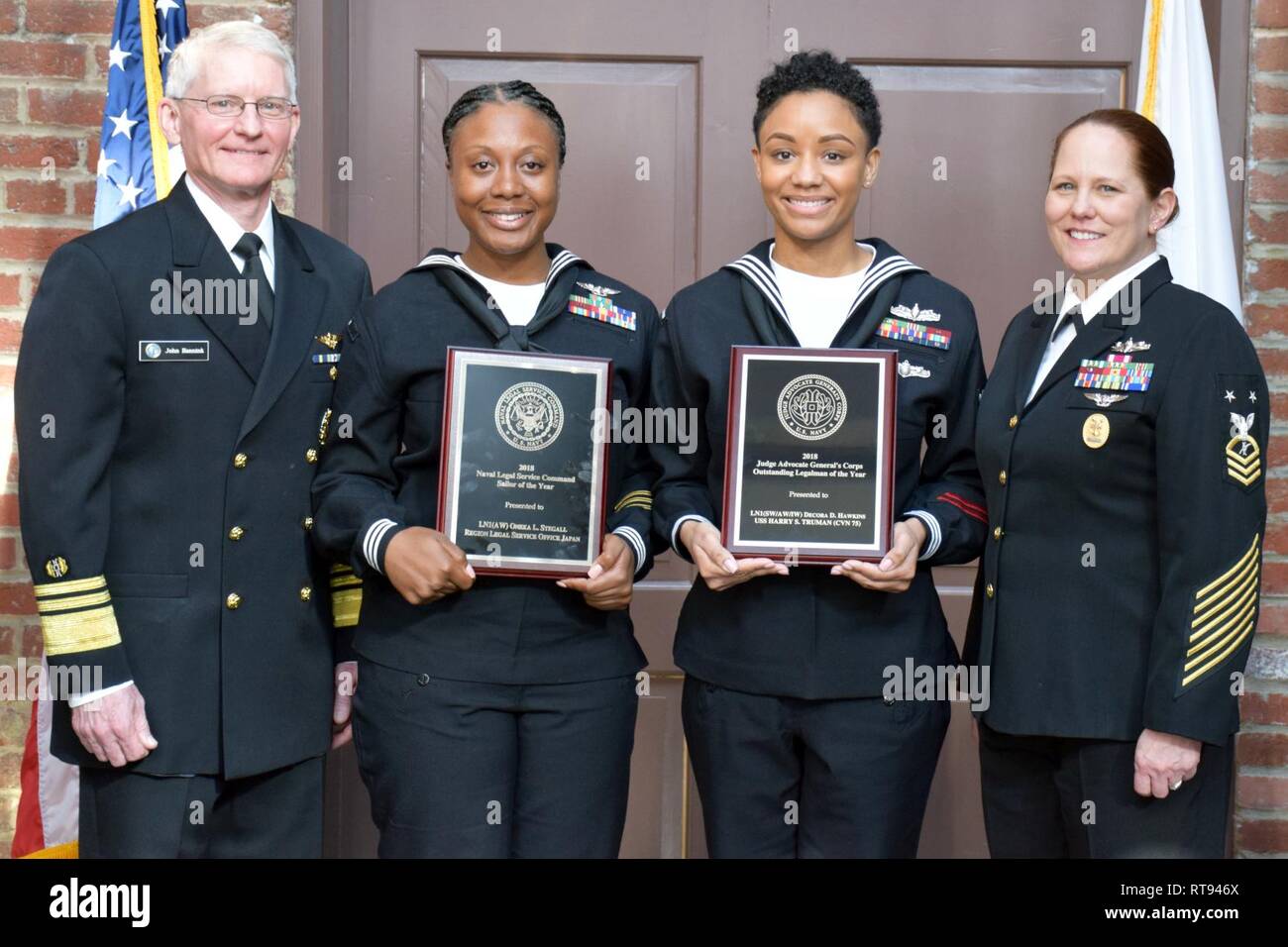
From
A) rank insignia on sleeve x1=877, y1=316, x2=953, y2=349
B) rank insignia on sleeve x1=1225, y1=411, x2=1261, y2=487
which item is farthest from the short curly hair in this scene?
rank insignia on sleeve x1=1225, y1=411, x2=1261, y2=487

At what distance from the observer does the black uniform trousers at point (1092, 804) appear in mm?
2277

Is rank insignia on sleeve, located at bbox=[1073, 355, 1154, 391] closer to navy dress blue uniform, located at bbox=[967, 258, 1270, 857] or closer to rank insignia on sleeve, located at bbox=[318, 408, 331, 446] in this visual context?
navy dress blue uniform, located at bbox=[967, 258, 1270, 857]

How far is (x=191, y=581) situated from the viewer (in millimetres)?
2416

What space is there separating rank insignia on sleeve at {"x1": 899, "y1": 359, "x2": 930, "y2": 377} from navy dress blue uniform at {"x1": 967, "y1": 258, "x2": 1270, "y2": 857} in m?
0.16

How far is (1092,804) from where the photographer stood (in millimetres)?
2322

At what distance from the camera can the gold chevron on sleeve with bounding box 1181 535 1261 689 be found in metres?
2.22

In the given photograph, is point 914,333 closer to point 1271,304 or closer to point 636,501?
point 636,501

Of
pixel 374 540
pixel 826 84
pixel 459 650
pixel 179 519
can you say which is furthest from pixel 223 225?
pixel 826 84

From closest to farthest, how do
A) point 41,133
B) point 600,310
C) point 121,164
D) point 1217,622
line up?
point 1217,622, point 600,310, point 121,164, point 41,133

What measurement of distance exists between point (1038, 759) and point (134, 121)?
7.72ft

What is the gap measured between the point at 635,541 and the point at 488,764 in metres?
0.47

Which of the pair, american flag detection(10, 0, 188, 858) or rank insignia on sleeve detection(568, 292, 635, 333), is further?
american flag detection(10, 0, 188, 858)
